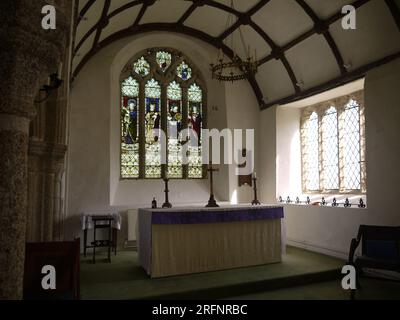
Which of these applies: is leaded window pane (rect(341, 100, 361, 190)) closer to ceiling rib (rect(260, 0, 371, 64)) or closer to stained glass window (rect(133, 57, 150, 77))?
ceiling rib (rect(260, 0, 371, 64))

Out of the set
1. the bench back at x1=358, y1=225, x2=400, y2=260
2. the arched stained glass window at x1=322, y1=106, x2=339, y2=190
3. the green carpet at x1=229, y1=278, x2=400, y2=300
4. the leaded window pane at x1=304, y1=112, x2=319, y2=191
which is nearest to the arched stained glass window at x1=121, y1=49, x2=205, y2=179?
the leaded window pane at x1=304, y1=112, x2=319, y2=191

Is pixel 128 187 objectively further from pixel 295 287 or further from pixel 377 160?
pixel 377 160

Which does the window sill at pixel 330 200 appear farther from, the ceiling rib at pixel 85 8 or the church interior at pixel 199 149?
the ceiling rib at pixel 85 8

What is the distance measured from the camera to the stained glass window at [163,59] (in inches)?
329

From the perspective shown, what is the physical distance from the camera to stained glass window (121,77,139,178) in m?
7.98

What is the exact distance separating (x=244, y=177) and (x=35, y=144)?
508 cm

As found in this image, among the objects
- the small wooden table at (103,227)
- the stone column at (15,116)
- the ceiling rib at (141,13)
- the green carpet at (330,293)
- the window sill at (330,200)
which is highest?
the ceiling rib at (141,13)

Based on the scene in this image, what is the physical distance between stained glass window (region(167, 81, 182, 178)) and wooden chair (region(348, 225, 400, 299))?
179 inches

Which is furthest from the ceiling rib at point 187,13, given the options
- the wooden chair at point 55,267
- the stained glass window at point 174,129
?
the wooden chair at point 55,267

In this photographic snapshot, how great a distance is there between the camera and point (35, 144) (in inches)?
167

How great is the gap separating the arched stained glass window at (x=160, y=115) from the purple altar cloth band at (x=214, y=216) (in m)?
2.99

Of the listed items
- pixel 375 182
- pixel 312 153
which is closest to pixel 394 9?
pixel 375 182
